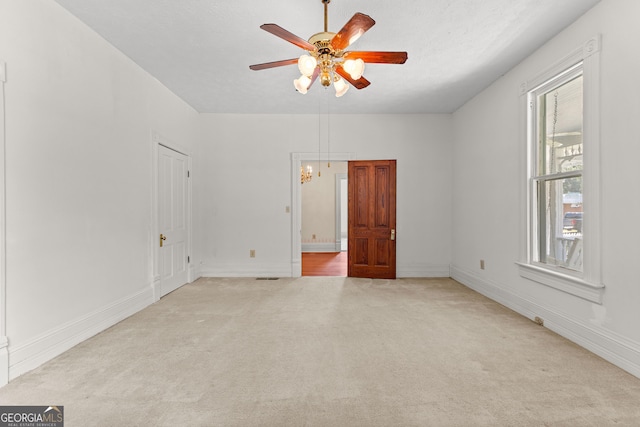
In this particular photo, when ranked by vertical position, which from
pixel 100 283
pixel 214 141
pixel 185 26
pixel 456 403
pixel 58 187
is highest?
pixel 185 26

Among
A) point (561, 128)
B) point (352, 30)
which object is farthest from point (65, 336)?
point (561, 128)

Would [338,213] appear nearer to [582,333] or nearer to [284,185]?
[284,185]

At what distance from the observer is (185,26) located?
3041mm

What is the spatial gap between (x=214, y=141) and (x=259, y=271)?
2.40m

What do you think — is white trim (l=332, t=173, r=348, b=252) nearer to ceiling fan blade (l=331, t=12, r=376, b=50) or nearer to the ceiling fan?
the ceiling fan

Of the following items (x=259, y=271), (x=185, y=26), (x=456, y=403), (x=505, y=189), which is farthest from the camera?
(x=259, y=271)

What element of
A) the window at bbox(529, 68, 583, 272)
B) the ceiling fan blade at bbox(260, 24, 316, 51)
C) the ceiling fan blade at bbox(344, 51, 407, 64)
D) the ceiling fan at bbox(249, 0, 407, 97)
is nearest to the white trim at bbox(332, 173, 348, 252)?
the window at bbox(529, 68, 583, 272)

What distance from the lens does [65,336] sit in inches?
108

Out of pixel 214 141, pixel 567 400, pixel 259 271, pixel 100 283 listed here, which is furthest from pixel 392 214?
pixel 100 283

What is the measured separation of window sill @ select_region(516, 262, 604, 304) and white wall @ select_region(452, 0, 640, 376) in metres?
0.06

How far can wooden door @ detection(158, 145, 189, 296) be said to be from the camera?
4473 millimetres

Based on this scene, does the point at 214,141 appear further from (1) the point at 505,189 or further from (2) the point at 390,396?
(2) the point at 390,396

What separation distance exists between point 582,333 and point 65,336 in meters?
4.34

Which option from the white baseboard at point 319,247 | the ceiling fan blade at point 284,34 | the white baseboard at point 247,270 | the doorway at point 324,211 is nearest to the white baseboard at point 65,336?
the white baseboard at point 247,270
